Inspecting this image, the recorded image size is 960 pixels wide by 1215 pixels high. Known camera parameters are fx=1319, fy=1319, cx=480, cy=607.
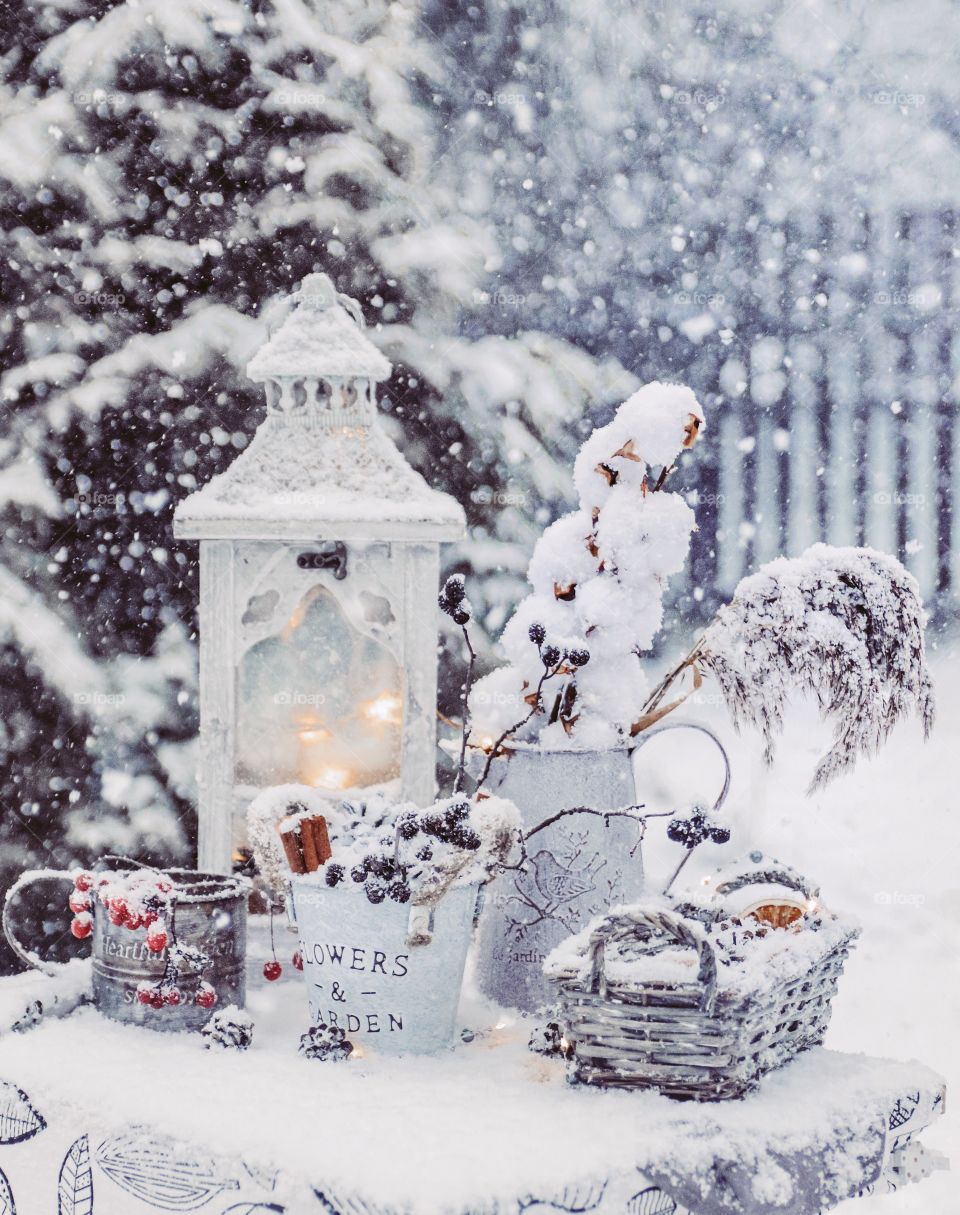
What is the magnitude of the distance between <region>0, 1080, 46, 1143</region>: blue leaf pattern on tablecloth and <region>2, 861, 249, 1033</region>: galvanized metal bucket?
16 cm

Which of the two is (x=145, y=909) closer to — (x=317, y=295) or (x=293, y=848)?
(x=293, y=848)

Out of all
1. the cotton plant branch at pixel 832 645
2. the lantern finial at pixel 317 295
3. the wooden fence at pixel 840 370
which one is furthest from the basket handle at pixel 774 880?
the wooden fence at pixel 840 370

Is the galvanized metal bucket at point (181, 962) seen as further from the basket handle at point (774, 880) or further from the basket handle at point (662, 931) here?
the basket handle at point (774, 880)

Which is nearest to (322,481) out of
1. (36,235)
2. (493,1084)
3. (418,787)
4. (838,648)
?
(418,787)

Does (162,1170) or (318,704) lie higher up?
(318,704)

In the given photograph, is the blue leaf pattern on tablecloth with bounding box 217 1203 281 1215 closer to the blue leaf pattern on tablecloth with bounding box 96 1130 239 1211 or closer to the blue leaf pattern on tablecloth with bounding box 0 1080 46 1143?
the blue leaf pattern on tablecloth with bounding box 96 1130 239 1211

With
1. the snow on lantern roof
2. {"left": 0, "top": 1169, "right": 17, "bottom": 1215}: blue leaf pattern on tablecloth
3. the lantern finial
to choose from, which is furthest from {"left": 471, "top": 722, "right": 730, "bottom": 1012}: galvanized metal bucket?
the lantern finial

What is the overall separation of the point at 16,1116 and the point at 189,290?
1.86 m

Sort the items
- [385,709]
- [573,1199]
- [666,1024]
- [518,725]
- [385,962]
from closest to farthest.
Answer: [573,1199] < [666,1024] < [385,962] < [518,725] < [385,709]

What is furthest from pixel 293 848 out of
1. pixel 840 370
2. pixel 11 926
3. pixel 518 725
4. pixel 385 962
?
pixel 840 370

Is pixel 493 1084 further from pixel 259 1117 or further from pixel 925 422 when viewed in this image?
pixel 925 422

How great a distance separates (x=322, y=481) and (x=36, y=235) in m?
1.21

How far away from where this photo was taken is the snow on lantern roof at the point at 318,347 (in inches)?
76.9

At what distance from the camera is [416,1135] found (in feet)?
3.84
